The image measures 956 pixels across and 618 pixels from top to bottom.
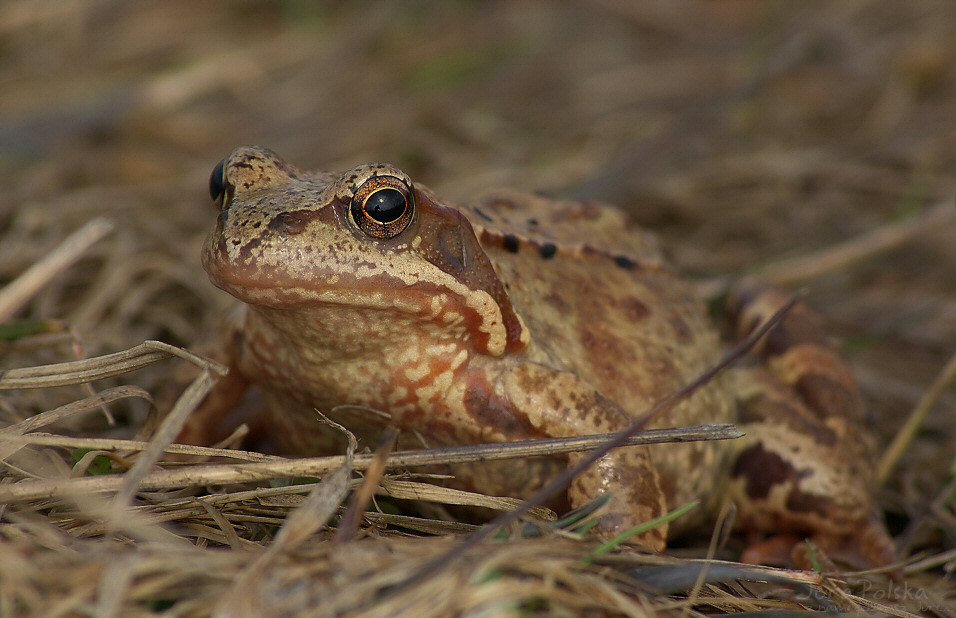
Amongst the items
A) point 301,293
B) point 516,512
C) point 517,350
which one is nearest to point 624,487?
point 517,350

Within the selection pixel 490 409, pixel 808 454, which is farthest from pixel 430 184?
pixel 808 454

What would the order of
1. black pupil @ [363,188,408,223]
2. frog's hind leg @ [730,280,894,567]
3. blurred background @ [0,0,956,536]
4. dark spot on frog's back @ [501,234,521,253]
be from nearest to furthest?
black pupil @ [363,188,408,223] → dark spot on frog's back @ [501,234,521,253] → frog's hind leg @ [730,280,894,567] → blurred background @ [0,0,956,536]

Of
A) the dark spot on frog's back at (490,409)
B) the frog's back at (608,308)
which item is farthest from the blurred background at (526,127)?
the dark spot on frog's back at (490,409)

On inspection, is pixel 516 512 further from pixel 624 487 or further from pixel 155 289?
pixel 155 289

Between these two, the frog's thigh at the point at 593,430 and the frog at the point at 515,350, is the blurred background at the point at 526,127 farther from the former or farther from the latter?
the frog's thigh at the point at 593,430

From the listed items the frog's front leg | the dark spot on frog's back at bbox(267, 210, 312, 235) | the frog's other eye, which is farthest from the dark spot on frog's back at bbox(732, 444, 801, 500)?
the dark spot on frog's back at bbox(267, 210, 312, 235)

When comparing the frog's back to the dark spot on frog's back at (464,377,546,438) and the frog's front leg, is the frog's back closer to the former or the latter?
the frog's front leg

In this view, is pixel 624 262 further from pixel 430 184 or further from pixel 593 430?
pixel 430 184

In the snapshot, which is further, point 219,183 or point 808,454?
point 808,454
